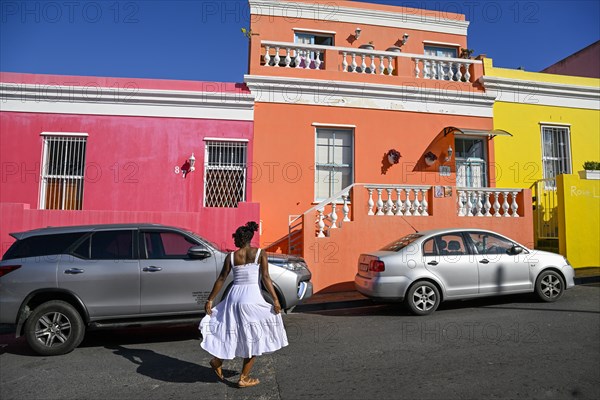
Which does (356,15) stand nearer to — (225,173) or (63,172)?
(225,173)

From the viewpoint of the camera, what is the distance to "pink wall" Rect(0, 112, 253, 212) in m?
10.2

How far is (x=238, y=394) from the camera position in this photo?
13.1 feet

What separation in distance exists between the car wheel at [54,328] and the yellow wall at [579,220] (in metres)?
11.1

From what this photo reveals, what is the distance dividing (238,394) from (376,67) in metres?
10.3

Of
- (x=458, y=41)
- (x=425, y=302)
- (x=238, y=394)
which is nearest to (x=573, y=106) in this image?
(x=458, y=41)

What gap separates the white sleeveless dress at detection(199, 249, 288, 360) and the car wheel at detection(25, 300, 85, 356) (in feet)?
8.19

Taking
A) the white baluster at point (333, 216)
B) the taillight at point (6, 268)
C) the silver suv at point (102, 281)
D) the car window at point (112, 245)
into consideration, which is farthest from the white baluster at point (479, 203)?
the taillight at point (6, 268)

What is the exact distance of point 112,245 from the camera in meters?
5.91

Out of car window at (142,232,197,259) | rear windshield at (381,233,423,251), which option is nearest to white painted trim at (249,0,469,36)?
rear windshield at (381,233,423,251)

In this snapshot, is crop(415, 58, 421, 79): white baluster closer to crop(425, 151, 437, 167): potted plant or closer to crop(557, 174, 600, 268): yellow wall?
crop(425, 151, 437, 167): potted plant

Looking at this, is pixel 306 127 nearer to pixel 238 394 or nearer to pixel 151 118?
pixel 151 118

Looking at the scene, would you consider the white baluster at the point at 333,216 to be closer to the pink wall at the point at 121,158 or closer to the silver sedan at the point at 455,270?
the silver sedan at the point at 455,270

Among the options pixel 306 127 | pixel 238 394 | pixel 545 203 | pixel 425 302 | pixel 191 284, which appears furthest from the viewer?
pixel 545 203

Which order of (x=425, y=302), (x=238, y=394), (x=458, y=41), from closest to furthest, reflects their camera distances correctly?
(x=238, y=394) → (x=425, y=302) → (x=458, y=41)
